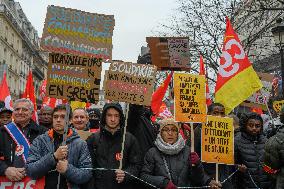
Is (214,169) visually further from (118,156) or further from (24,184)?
(24,184)

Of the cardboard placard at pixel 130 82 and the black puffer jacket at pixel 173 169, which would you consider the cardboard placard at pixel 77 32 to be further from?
the black puffer jacket at pixel 173 169

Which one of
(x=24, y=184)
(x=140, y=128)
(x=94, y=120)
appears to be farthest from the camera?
(x=94, y=120)

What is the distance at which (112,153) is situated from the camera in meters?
4.93

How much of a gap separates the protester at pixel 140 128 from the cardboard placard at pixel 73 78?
2.75 ft

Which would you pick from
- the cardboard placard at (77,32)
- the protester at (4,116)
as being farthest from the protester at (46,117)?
the cardboard placard at (77,32)

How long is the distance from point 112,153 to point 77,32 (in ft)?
4.73

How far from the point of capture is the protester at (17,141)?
4.68m

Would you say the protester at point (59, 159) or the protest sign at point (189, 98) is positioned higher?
the protest sign at point (189, 98)

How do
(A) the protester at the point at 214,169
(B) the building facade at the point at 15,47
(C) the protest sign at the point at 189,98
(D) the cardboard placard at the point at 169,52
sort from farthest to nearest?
1. (B) the building facade at the point at 15,47
2. (D) the cardboard placard at the point at 169,52
3. (A) the protester at the point at 214,169
4. (C) the protest sign at the point at 189,98

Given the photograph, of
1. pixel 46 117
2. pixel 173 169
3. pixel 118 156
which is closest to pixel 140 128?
pixel 118 156

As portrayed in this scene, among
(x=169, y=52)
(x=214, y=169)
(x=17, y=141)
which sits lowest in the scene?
(x=214, y=169)

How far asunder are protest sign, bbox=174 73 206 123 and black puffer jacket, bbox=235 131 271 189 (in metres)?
0.68

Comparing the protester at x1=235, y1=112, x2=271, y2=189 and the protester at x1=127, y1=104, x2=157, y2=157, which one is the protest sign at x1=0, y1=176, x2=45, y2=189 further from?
the protester at x1=235, y1=112, x2=271, y2=189

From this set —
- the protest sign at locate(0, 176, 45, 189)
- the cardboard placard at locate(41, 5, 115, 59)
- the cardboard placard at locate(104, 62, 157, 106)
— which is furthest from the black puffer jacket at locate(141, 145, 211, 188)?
the cardboard placard at locate(41, 5, 115, 59)
